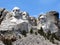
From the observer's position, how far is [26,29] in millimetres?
29578

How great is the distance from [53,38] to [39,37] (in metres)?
2.27

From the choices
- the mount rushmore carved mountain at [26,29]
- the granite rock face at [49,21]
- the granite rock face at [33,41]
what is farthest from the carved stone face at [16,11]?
the granite rock face at [49,21]

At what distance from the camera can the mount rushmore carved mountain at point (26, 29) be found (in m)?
27.1

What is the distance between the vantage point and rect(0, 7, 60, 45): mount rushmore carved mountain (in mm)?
27062

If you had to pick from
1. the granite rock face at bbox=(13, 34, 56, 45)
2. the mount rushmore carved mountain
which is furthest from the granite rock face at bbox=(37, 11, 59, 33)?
the granite rock face at bbox=(13, 34, 56, 45)

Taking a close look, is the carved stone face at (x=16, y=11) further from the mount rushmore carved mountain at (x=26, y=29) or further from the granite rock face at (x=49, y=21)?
the granite rock face at (x=49, y=21)

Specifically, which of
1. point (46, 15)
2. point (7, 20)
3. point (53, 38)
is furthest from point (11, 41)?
point (46, 15)

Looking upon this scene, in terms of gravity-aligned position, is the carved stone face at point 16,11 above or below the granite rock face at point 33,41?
above

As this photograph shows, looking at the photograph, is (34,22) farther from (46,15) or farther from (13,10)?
(13,10)

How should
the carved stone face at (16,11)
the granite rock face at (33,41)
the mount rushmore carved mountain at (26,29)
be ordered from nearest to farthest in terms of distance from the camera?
1. the granite rock face at (33,41)
2. the mount rushmore carved mountain at (26,29)
3. the carved stone face at (16,11)

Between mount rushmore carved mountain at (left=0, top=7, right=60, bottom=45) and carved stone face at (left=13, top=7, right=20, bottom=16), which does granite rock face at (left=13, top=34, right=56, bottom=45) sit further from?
carved stone face at (left=13, top=7, right=20, bottom=16)

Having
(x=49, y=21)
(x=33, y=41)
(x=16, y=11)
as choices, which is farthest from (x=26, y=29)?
(x=49, y=21)

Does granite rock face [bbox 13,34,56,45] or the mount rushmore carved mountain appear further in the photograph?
the mount rushmore carved mountain

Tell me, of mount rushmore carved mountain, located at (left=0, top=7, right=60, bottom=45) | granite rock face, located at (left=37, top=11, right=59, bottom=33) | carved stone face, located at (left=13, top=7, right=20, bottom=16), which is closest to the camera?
mount rushmore carved mountain, located at (left=0, top=7, right=60, bottom=45)
